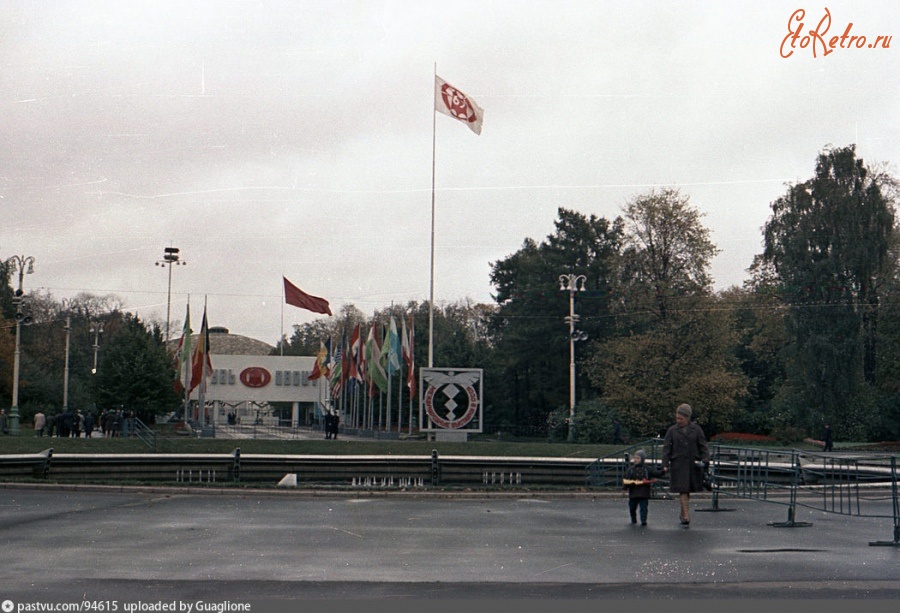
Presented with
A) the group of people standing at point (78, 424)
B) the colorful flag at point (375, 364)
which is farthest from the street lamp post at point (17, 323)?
the colorful flag at point (375, 364)

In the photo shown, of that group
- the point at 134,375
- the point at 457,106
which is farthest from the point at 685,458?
the point at 134,375

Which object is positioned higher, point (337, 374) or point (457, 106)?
point (457, 106)

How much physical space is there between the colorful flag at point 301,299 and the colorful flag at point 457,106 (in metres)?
11.8

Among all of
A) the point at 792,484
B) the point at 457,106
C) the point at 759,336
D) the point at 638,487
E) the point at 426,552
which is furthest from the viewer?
the point at 759,336

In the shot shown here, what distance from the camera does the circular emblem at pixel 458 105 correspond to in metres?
49.4

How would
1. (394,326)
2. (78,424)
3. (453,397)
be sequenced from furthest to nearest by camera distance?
(394,326), (78,424), (453,397)

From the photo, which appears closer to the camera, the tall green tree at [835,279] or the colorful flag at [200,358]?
the colorful flag at [200,358]

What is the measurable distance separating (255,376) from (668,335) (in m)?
36.7

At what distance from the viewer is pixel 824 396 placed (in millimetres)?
58719

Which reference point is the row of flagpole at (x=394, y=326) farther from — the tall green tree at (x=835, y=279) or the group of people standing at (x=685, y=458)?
the group of people standing at (x=685, y=458)

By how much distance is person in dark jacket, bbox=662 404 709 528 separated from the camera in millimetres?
14977

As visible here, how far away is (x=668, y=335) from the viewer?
60.0 metres

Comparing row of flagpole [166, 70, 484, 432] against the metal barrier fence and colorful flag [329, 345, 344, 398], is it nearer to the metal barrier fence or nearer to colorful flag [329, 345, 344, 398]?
colorful flag [329, 345, 344, 398]

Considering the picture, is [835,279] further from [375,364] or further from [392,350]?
[375,364]
